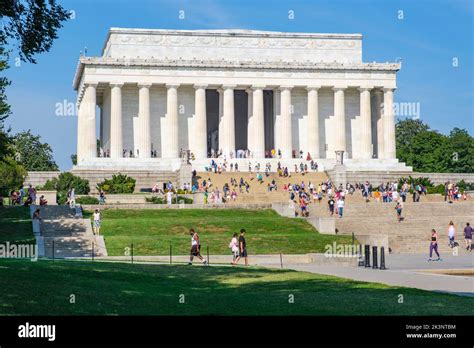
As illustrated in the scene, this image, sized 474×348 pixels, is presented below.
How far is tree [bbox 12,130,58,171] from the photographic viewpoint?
467 ft

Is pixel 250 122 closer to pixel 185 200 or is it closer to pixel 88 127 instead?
pixel 88 127

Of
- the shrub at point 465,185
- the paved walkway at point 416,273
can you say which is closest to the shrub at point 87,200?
the paved walkway at point 416,273

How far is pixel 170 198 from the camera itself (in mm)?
73125

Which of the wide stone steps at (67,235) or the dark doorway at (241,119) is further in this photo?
the dark doorway at (241,119)

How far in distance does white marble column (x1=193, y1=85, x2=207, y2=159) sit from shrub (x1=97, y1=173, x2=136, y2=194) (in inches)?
722

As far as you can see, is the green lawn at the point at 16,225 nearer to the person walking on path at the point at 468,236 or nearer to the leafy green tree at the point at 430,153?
the person walking on path at the point at 468,236

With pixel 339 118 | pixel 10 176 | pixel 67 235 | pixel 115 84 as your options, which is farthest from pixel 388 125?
pixel 67 235

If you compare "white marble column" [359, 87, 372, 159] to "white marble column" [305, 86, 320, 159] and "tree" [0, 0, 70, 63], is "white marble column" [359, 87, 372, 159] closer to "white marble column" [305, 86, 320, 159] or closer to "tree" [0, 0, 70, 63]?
"white marble column" [305, 86, 320, 159]

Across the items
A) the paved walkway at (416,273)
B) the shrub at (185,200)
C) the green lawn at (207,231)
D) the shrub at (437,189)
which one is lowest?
the paved walkway at (416,273)

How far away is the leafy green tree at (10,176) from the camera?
3260 inches

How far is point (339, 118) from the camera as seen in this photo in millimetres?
109125

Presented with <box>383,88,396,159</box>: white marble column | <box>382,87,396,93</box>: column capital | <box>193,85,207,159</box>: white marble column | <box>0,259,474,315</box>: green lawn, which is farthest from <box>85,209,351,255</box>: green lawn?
<box>382,87,396,93</box>: column capital
